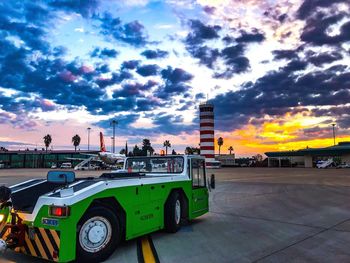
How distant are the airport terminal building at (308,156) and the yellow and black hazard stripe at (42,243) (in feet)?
348

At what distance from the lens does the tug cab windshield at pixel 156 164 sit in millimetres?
9344

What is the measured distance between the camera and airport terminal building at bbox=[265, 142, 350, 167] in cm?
10188

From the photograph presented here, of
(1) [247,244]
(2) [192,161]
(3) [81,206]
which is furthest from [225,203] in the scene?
(3) [81,206]

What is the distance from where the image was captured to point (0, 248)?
533cm

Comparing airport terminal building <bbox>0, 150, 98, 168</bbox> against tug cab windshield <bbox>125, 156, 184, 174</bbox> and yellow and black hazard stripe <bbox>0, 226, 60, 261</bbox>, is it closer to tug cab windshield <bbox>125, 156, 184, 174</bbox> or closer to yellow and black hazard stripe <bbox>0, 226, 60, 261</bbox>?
tug cab windshield <bbox>125, 156, 184, 174</bbox>

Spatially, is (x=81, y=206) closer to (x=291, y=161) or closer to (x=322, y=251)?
(x=322, y=251)

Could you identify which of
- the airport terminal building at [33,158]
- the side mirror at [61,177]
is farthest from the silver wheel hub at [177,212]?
the airport terminal building at [33,158]

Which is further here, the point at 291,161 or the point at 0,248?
the point at 291,161

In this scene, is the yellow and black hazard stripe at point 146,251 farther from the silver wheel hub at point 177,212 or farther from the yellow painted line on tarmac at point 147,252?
the silver wheel hub at point 177,212

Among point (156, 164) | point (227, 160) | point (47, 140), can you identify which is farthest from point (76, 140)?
point (156, 164)

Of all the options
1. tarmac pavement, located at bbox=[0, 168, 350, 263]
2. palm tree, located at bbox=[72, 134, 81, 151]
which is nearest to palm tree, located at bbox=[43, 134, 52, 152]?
palm tree, located at bbox=[72, 134, 81, 151]

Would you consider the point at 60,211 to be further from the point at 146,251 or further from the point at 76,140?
the point at 76,140

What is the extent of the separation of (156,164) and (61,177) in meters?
3.53

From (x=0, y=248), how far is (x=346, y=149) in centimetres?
10794
